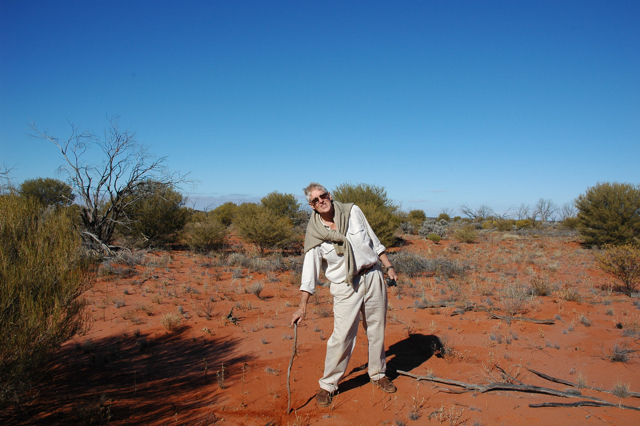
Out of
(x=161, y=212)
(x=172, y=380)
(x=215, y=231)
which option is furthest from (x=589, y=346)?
(x=161, y=212)

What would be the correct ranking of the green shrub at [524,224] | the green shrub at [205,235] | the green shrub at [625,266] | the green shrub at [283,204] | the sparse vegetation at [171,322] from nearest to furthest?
the sparse vegetation at [171,322] → the green shrub at [625,266] → the green shrub at [205,235] → the green shrub at [283,204] → the green shrub at [524,224]

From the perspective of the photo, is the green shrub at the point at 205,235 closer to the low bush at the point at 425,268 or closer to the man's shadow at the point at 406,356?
the low bush at the point at 425,268

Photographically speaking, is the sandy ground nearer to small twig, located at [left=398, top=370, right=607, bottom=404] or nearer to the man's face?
small twig, located at [left=398, top=370, right=607, bottom=404]

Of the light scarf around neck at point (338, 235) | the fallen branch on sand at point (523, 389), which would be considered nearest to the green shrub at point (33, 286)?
the light scarf around neck at point (338, 235)

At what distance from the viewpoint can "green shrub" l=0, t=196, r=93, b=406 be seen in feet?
8.91

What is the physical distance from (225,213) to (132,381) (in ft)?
92.8

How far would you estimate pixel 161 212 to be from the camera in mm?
16281

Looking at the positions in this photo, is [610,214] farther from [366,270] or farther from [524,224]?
[366,270]

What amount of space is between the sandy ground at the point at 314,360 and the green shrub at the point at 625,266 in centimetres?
50

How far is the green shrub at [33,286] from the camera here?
2.71 m

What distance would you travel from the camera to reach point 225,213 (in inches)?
1234

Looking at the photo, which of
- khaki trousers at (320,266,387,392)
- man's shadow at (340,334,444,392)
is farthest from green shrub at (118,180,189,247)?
khaki trousers at (320,266,387,392)

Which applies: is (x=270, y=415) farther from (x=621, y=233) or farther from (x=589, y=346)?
(x=621, y=233)

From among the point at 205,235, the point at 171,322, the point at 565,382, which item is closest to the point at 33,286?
the point at 171,322
